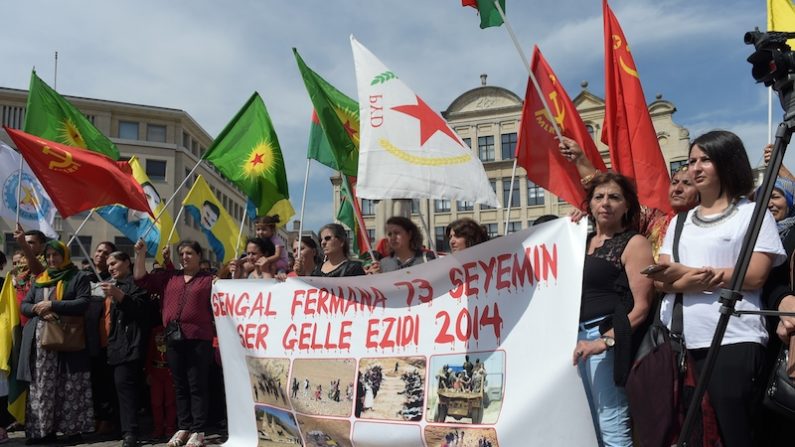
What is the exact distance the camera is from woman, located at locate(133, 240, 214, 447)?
5.57m

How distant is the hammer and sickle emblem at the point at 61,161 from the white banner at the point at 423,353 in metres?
2.31

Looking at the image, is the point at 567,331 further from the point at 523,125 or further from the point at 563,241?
the point at 523,125

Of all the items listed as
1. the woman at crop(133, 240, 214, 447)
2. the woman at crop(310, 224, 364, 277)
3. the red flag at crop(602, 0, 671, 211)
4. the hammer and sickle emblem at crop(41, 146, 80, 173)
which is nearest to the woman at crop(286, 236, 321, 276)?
the woman at crop(310, 224, 364, 277)

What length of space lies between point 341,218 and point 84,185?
4.74 m

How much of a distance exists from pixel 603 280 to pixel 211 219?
7703mm

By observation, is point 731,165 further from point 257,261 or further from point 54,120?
point 54,120

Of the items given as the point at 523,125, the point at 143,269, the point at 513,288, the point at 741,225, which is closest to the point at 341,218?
the point at 143,269

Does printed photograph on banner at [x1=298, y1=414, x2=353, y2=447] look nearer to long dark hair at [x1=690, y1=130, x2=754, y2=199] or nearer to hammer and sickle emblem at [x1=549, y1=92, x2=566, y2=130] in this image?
long dark hair at [x1=690, y1=130, x2=754, y2=199]

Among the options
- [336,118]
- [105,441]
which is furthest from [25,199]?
[336,118]

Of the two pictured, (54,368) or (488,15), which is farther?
(54,368)

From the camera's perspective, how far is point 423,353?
3.78 m

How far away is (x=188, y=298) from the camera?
5664 mm

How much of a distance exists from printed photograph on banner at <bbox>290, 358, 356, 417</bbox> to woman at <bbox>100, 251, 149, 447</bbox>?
7.29 ft

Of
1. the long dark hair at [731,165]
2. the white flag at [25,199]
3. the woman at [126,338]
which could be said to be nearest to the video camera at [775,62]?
the long dark hair at [731,165]
